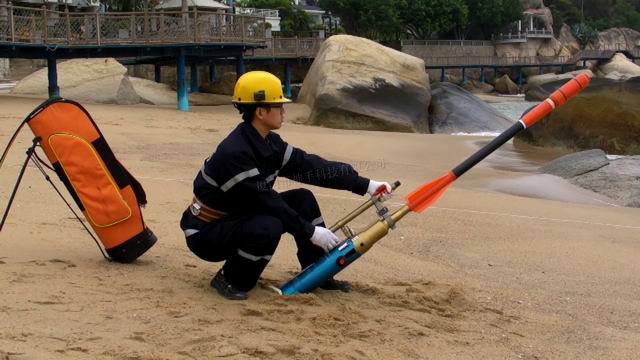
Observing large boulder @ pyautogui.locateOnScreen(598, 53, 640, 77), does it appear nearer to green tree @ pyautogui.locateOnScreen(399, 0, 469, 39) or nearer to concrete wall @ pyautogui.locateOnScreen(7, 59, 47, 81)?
green tree @ pyautogui.locateOnScreen(399, 0, 469, 39)

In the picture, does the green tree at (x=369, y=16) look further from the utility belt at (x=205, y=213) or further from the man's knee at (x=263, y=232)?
the man's knee at (x=263, y=232)

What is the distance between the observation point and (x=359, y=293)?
185 inches

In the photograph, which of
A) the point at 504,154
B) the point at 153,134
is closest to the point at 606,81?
the point at 504,154

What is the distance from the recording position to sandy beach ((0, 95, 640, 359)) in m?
3.56

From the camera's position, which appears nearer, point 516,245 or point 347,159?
point 516,245

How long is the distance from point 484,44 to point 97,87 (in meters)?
55.3

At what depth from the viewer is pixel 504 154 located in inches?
630

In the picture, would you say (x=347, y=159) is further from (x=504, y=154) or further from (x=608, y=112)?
(x=608, y=112)

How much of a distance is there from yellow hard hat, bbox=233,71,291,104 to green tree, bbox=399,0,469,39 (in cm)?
5903

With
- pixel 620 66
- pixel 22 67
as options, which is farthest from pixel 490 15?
pixel 22 67

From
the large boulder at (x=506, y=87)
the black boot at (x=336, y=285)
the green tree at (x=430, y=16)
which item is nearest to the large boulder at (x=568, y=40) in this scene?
the green tree at (x=430, y=16)

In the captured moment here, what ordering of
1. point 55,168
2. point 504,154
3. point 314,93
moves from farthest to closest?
point 314,93 < point 504,154 < point 55,168

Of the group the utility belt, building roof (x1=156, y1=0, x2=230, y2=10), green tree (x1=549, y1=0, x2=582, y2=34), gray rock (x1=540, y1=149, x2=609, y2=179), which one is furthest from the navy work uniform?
green tree (x1=549, y1=0, x2=582, y2=34)

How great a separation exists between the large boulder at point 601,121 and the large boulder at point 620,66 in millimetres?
49393
